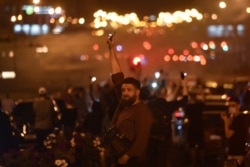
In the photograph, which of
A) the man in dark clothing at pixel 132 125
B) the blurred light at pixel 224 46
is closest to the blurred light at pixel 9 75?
the blurred light at pixel 224 46

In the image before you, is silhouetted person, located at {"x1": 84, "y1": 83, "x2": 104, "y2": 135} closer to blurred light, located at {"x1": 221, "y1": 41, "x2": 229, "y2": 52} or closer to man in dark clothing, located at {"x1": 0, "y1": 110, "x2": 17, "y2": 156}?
man in dark clothing, located at {"x1": 0, "y1": 110, "x2": 17, "y2": 156}

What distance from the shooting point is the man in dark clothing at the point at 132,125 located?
32.6ft

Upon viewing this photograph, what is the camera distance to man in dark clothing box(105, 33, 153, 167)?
992 centimetres

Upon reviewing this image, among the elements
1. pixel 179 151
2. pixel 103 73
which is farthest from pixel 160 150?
pixel 103 73

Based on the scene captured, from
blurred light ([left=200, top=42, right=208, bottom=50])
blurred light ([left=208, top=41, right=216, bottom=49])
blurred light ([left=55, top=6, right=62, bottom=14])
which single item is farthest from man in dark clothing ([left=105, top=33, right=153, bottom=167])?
blurred light ([left=200, top=42, right=208, bottom=50])

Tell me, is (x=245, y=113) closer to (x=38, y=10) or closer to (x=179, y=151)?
(x=179, y=151)

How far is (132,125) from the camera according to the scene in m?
10.1

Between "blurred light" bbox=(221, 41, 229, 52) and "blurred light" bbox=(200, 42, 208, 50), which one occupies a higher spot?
"blurred light" bbox=(200, 42, 208, 50)

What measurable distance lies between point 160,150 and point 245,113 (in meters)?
1.49

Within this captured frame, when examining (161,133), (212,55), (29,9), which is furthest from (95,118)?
(212,55)

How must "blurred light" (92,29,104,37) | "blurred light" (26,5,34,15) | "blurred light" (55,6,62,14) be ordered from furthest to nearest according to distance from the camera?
1. "blurred light" (92,29,104,37)
2. "blurred light" (55,6,62,14)
3. "blurred light" (26,5,34,15)

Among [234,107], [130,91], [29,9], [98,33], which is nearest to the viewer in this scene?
[130,91]

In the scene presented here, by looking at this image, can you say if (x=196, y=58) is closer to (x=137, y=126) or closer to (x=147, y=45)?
(x=147, y=45)

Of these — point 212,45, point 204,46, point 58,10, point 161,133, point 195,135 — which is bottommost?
point 195,135
